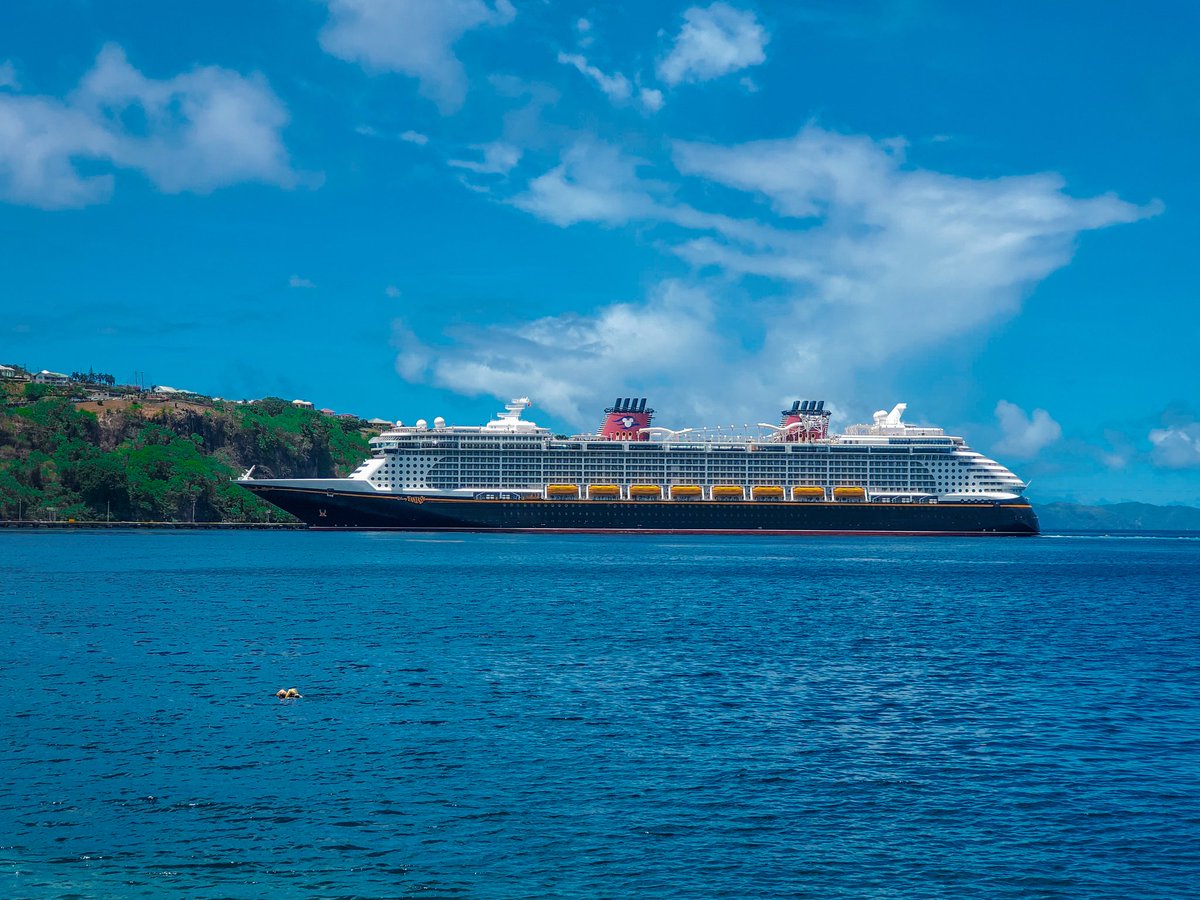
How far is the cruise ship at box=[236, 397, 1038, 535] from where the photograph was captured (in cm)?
12588

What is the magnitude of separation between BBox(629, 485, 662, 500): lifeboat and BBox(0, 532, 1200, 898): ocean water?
3598 inches

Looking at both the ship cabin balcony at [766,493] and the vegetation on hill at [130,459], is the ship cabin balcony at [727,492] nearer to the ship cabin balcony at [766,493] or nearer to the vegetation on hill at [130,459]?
the ship cabin balcony at [766,493]

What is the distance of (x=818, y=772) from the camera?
20062mm

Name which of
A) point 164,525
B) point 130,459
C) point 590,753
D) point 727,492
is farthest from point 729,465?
point 590,753

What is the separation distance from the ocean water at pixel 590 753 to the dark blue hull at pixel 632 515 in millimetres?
77828

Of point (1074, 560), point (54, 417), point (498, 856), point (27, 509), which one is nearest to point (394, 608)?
point (498, 856)

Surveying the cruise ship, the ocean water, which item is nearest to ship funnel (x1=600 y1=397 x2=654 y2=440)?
the cruise ship

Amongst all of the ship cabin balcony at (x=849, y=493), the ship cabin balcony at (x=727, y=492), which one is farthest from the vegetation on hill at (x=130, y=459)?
the ship cabin balcony at (x=849, y=493)

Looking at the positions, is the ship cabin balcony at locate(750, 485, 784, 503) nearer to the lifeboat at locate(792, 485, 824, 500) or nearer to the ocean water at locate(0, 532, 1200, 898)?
the lifeboat at locate(792, 485, 824, 500)

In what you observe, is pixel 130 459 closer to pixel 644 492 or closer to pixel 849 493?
pixel 644 492

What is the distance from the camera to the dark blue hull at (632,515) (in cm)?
12350

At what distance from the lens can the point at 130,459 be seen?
540 feet

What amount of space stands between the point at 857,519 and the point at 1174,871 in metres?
119

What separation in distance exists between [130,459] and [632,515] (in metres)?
79.2
